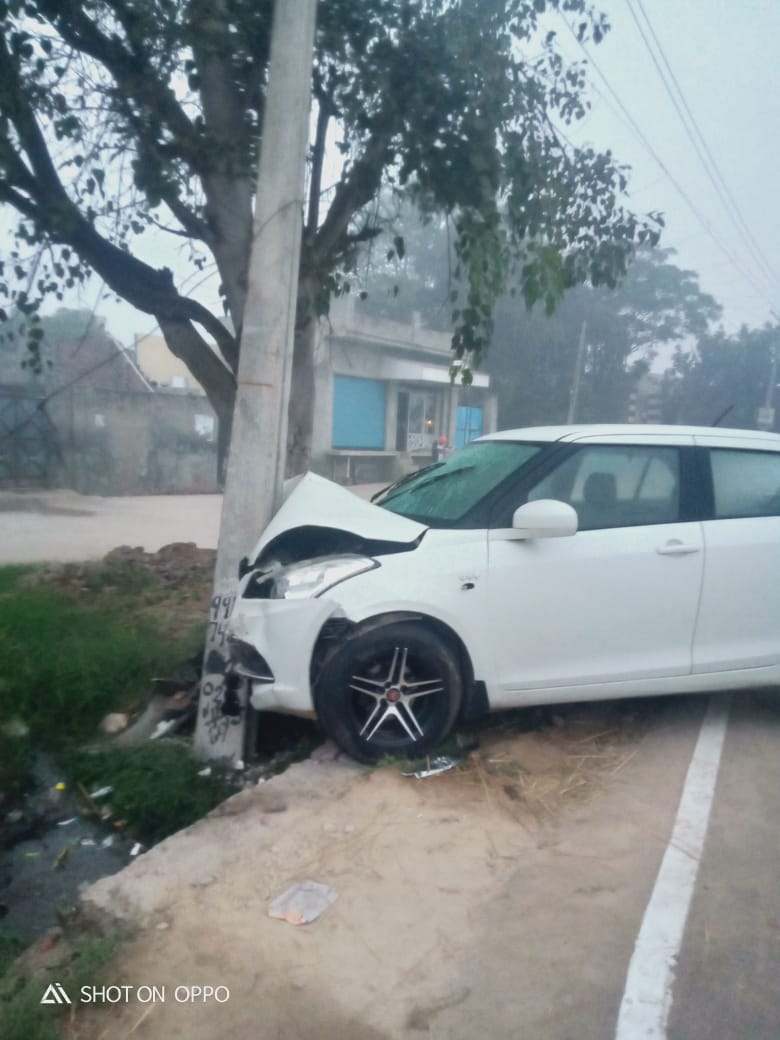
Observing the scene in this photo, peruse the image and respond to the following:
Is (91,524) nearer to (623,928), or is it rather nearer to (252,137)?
(252,137)

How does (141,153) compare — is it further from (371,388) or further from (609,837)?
(371,388)

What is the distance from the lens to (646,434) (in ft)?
15.8

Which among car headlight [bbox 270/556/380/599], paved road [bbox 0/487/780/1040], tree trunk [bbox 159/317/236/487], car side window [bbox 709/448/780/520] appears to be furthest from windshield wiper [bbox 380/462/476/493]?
tree trunk [bbox 159/317/236/487]

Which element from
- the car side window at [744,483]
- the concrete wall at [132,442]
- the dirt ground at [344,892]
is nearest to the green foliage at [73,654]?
the dirt ground at [344,892]

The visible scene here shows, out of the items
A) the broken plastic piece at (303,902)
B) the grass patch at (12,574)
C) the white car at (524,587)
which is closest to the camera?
the broken plastic piece at (303,902)

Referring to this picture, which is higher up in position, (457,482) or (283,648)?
(457,482)

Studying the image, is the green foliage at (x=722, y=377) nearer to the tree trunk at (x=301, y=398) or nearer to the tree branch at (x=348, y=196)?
the tree branch at (x=348, y=196)

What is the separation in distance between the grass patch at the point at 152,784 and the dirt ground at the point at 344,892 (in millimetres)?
396

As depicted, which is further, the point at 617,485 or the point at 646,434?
the point at 646,434

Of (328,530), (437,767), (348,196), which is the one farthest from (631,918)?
(348,196)

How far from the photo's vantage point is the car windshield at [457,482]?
4660 mm

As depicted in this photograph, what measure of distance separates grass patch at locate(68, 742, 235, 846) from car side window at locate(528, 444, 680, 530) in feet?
7.20

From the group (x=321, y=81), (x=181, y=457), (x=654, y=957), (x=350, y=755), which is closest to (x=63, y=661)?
(x=350, y=755)

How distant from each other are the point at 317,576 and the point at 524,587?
1.00m
